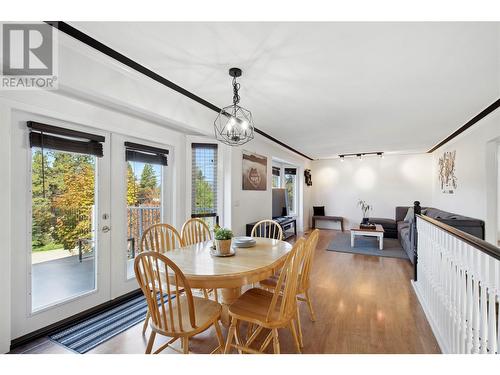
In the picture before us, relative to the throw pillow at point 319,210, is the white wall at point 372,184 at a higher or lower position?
higher

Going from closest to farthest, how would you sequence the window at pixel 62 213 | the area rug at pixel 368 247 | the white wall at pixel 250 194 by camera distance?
the window at pixel 62 213, the white wall at pixel 250 194, the area rug at pixel 368 247

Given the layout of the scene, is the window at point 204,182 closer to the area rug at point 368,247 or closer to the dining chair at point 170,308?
the dining chair at point 170,308

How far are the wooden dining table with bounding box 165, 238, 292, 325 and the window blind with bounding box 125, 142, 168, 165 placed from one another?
1403 millimetres

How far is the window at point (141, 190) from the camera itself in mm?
3016

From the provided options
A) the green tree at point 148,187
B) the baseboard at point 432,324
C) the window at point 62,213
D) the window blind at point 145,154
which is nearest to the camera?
the baseboard at point 432,324

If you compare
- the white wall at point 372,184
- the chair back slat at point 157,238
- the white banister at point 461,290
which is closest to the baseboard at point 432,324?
the white banister at point 461,290

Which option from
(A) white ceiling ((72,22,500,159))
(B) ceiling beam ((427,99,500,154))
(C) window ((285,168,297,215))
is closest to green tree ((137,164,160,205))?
(A) white ceiling ((72,22,500,159))

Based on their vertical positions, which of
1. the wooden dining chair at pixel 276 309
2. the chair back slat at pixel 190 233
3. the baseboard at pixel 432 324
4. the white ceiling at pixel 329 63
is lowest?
the baseboard at pixel 432 324

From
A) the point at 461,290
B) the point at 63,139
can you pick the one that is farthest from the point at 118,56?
the point at 461,290

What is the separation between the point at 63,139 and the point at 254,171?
318cm

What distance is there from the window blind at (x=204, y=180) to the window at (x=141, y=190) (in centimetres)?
53

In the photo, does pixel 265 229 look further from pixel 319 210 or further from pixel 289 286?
pixel 319 210

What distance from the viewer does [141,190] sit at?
125 inches

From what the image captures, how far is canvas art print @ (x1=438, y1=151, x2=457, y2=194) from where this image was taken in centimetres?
517
